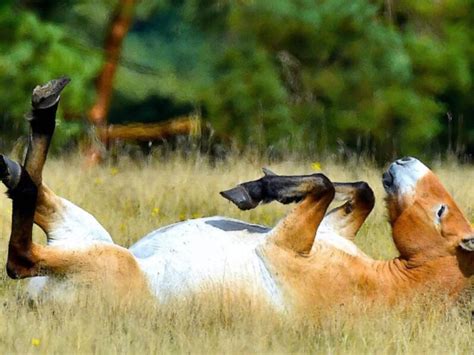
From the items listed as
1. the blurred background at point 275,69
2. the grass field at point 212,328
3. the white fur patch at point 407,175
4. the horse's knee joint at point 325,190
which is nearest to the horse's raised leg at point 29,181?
the grass field at point 212,328

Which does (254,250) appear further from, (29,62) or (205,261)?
(29,62)

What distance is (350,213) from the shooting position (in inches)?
265

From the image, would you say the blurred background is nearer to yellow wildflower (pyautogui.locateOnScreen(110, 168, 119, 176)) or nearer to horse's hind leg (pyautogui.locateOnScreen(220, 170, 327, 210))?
yellow wildflower (pyautogui.locateOnScreen(110, 168, 119, 176))

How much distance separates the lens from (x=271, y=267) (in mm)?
6066

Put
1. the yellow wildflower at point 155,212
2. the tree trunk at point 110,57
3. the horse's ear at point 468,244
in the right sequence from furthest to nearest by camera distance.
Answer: the tree trunk at point 110,57, the yellow wildflower at point 155,212, the horse's ear at point 468,244

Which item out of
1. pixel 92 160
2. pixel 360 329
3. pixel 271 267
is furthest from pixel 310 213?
pixel 92 160

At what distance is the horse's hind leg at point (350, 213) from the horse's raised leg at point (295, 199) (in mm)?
466

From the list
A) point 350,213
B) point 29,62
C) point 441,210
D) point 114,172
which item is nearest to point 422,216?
point 441,210

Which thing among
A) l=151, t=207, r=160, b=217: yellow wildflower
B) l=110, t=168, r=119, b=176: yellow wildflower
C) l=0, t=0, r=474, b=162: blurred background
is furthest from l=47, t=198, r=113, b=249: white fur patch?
l=0, t=0, r=474, b=162: blurred background

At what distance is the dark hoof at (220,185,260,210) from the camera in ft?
20.9

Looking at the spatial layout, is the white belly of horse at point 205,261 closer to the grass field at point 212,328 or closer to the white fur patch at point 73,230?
the grass field at point 212,328

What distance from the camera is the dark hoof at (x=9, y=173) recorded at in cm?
595

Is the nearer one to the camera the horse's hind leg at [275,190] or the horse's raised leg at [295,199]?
the horse's raised leg at [295,199]

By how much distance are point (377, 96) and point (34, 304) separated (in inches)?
511
